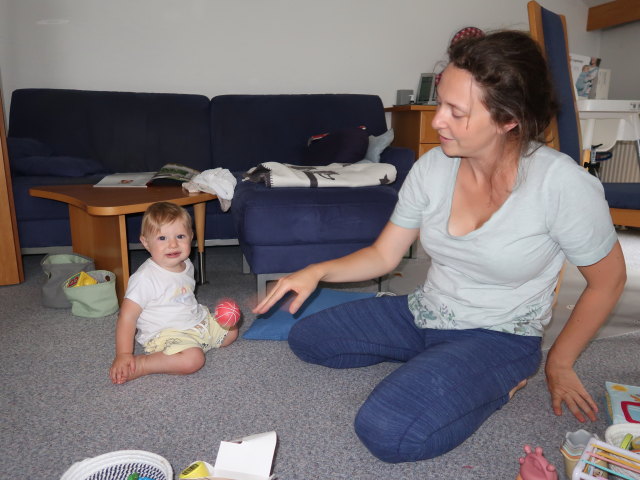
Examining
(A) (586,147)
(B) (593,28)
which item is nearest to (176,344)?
(A) (586,147)

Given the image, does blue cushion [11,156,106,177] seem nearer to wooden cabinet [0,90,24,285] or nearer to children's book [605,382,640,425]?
wooden cabinet [0,90,24,285]

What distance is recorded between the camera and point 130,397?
1.26 metres

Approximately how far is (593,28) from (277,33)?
2.54 meters

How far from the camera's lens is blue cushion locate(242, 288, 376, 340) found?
5.34 feet

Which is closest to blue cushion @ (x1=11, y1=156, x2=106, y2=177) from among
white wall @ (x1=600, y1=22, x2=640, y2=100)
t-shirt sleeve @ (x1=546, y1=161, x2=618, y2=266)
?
t-shirt sleeve @ (x1=546, y1=161, x2=618, y2=266)

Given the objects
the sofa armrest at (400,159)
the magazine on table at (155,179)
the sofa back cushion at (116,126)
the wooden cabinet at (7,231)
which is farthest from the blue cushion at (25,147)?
the sofa armrest at (400,159)

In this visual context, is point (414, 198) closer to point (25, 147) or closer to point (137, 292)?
point (137, 292)

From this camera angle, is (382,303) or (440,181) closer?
(440,181)

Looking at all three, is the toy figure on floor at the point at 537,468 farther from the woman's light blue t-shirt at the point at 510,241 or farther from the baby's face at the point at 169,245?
the baby's face at the point at 169,245

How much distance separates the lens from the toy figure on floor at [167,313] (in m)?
1.38

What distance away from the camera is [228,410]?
121 centimetres

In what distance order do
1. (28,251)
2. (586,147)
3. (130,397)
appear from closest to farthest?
(130,397), (586,147), (28,251)

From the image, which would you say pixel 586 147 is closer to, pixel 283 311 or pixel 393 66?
pixel 283 311

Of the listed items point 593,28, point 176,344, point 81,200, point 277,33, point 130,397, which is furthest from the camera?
point 593,28
